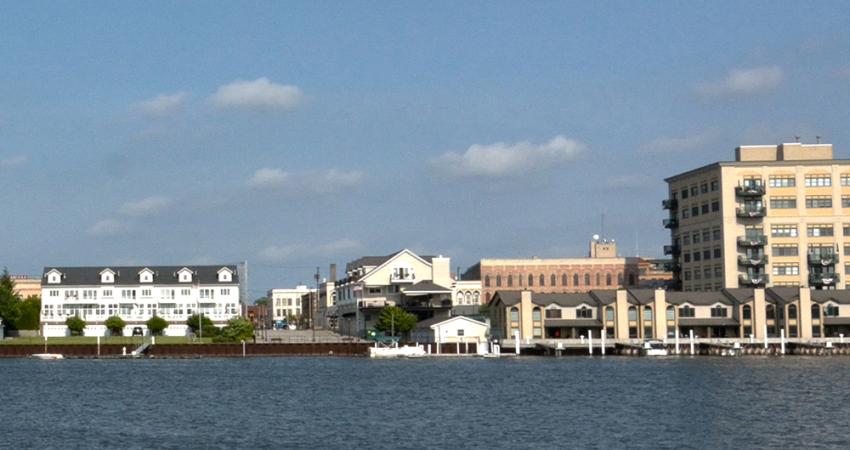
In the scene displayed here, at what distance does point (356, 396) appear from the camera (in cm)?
9919

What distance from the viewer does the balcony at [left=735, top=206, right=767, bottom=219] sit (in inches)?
6983

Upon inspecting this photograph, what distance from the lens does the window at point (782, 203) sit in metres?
178

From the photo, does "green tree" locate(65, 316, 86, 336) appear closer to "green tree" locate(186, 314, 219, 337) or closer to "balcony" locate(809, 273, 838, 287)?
"green tree" locate(186, 314, 219, 337)

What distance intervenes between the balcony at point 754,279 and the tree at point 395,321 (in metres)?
43.1

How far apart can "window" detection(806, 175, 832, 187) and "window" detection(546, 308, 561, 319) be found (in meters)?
36.4

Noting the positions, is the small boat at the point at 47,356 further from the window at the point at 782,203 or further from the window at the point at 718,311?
the window at the point at 782,203

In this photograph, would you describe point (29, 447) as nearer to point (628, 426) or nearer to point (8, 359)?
point (628, 426)

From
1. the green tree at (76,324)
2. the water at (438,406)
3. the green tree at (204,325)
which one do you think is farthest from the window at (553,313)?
the green tree at (76,324)

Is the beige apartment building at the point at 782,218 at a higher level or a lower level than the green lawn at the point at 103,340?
higher

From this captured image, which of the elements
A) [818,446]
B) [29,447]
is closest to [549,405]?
[818,446]

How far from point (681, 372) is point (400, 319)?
6817cm

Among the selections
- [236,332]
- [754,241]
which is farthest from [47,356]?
[754,241]

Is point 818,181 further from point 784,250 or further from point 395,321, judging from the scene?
point 395,321

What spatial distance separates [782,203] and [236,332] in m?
71.0
